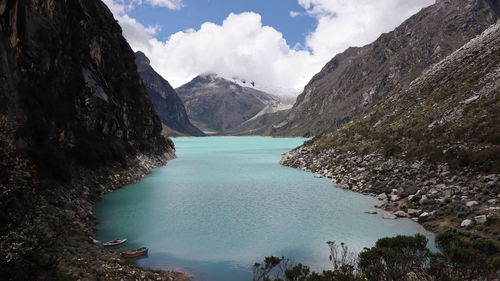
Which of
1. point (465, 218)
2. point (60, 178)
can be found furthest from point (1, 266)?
point (465, 218)

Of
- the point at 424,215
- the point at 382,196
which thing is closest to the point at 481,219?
the point at 424,215

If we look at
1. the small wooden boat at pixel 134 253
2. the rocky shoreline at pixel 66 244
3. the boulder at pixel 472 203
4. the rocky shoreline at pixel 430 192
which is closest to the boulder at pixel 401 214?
the rocky shoreline at pixel 430 192

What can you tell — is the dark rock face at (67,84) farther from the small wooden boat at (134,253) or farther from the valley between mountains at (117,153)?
the small wooden boat at (134,253)

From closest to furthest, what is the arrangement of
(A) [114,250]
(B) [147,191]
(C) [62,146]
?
1. (A) [114,250]
2. (C) [62,146]
3. (B) [147,191]

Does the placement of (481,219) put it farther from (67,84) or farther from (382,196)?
(67,84)

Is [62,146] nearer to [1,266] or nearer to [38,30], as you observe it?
[38,30]

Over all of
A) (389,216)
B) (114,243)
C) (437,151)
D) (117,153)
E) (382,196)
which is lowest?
(114,243)
